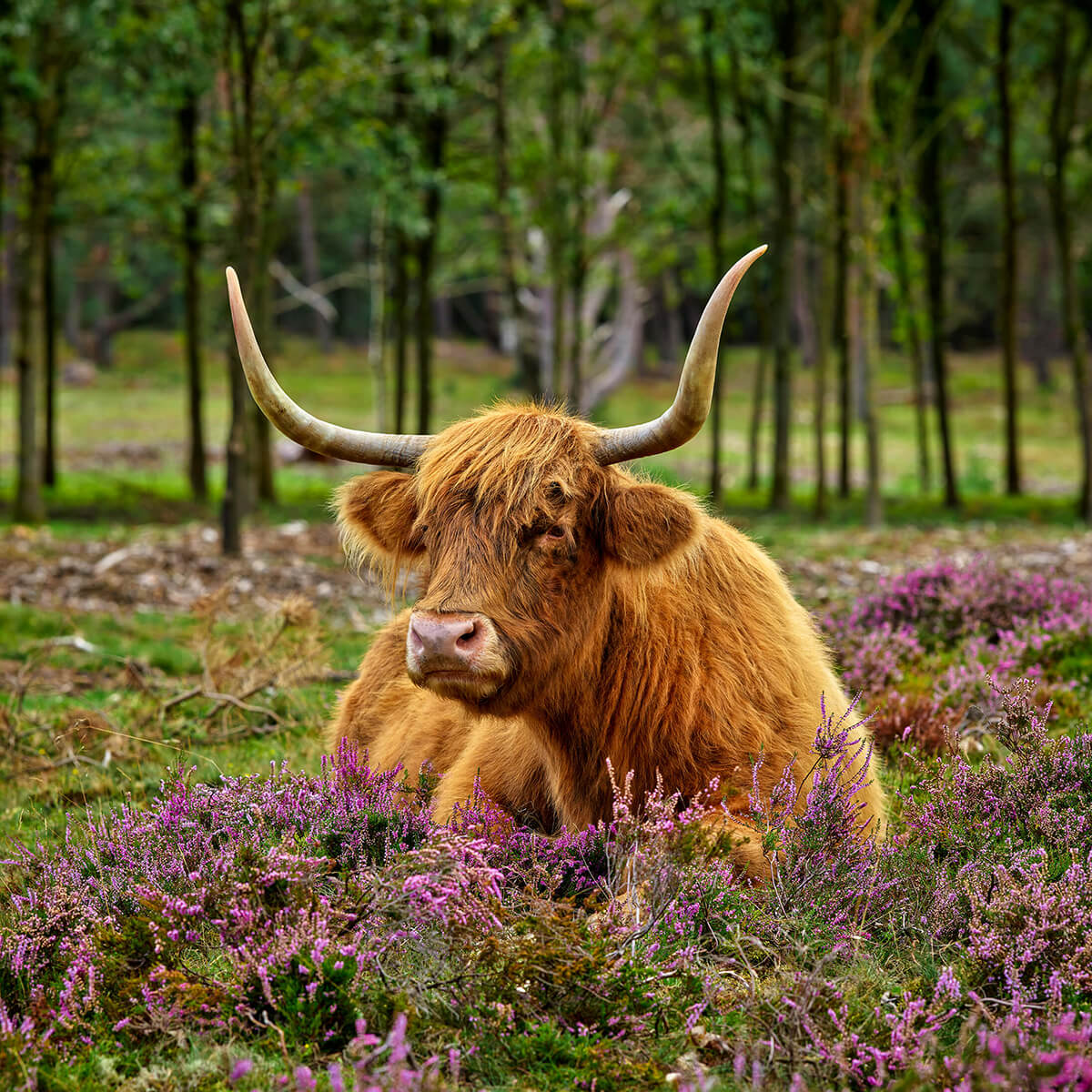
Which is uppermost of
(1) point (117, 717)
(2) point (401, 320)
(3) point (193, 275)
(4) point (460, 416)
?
(3) point (193, 275)

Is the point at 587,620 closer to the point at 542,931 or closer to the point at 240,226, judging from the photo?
the point at 542,931

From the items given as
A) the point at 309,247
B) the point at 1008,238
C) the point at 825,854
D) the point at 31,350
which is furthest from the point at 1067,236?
the point at 309,247

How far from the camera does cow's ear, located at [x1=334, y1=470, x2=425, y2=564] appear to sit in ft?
15.0

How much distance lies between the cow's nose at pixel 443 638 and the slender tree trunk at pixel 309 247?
48217mm

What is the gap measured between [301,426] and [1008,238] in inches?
667

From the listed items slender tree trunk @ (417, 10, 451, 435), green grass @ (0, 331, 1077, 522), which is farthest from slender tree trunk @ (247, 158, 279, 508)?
slender tree trunk @ (417, 10, 451, 435)

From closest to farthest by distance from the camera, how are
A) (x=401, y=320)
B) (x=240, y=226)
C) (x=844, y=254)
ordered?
(x=240, y=226) < (x=844, y=254) < (x=401, y=320)

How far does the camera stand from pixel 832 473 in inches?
1207

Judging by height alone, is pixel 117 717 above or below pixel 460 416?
below

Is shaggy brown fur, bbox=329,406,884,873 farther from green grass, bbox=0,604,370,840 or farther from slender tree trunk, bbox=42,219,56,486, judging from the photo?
slender tree trunk, bbox=42,219,56,486

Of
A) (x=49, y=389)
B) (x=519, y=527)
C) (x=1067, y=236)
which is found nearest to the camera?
(x=519, y=527)

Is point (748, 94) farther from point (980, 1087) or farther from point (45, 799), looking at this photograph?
point (980, 1087)

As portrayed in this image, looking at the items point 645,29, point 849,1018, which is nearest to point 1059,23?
point 645,29

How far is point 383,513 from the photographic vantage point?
4598mm
